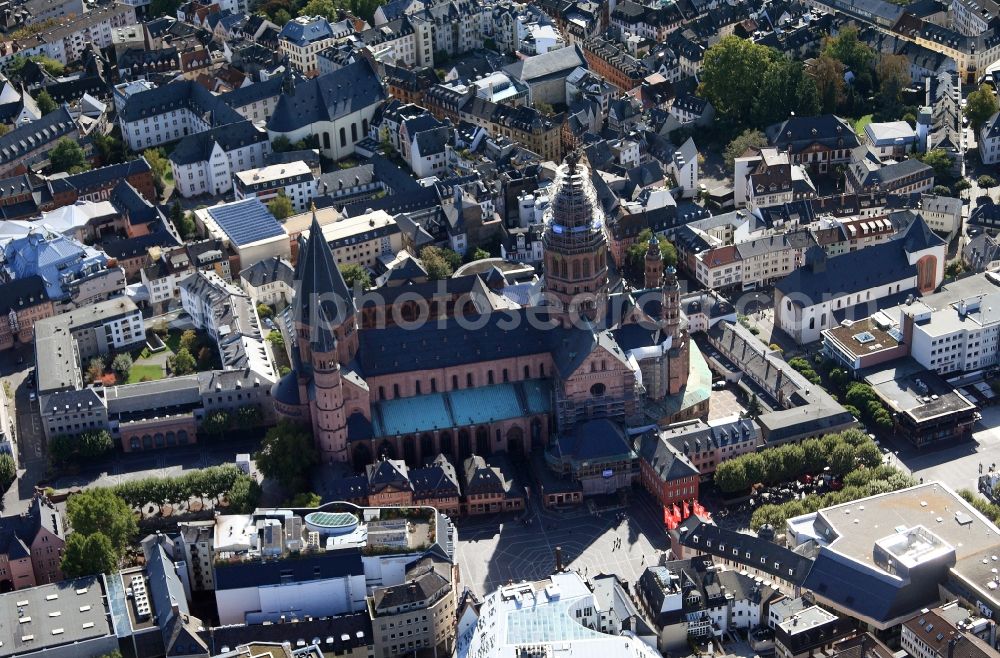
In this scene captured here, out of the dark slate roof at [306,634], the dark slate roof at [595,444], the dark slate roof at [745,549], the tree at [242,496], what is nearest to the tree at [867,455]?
the dark slate roof at [745,549]

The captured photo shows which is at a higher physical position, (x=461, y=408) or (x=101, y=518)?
(x=101, y=518)

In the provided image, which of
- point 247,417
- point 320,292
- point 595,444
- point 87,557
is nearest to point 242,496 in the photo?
point 247,417

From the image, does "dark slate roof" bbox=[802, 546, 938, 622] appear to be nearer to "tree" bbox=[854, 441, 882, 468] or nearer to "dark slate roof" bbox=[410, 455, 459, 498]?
"tree" bbox=[854, 441, 882, 468]

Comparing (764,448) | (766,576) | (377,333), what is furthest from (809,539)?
(377,333)

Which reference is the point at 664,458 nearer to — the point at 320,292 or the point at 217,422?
the point at 320,292

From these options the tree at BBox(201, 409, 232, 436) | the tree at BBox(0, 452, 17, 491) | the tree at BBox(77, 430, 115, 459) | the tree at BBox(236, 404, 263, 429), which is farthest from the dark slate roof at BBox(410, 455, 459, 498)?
the tree at BBox(0, 452, 17, 491)

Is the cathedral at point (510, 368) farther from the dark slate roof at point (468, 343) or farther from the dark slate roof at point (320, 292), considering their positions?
the dark slate roof at point (320, 292)
